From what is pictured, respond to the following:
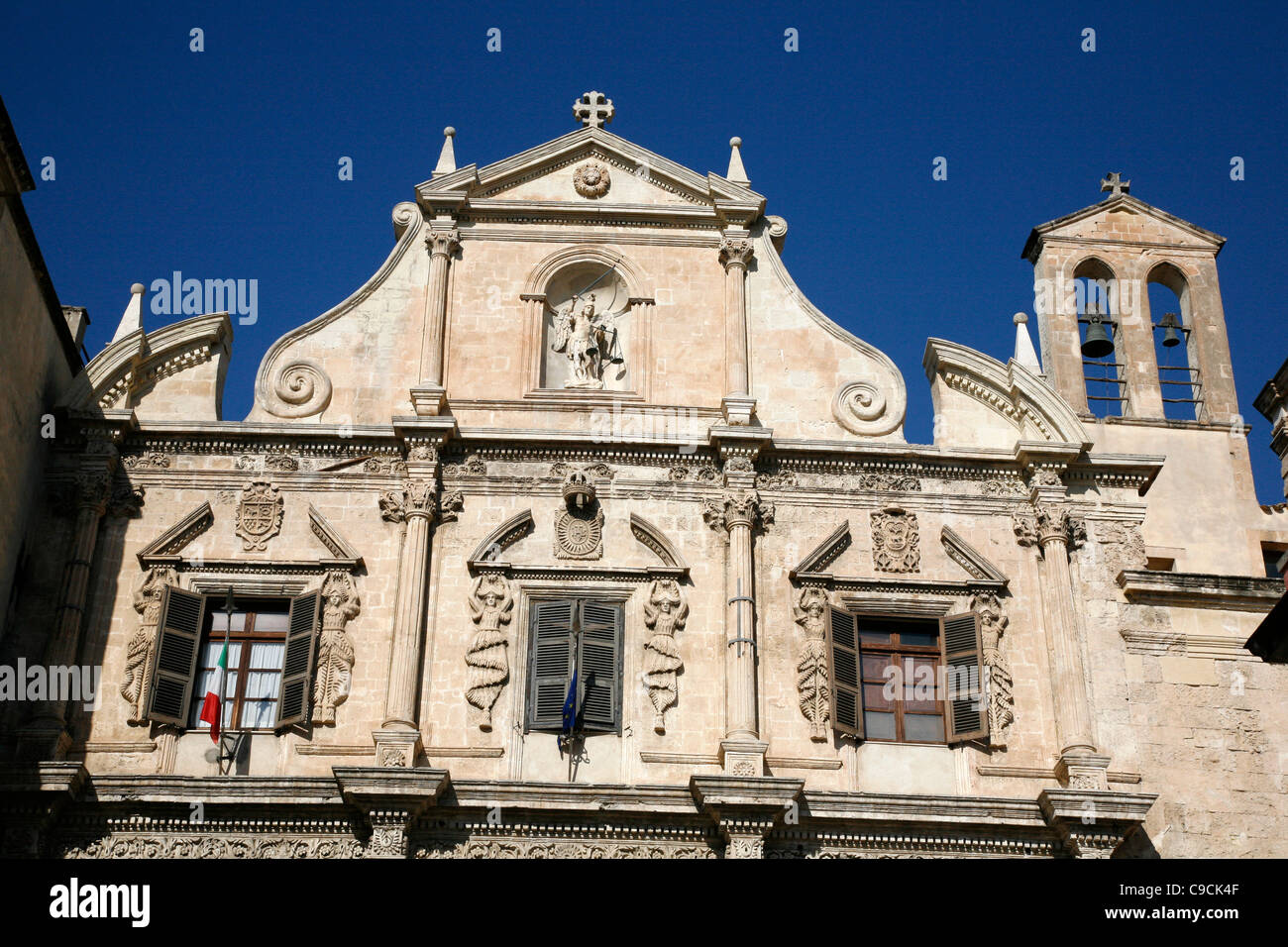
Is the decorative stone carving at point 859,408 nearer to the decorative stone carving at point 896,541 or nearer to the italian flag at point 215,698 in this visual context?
the decorative stone carving at point 896,541

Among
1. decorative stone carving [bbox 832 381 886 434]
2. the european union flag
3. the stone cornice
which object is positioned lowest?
the european union flag

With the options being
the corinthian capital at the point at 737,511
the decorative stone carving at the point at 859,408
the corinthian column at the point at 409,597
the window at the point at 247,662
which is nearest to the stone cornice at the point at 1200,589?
the decorative stone carving at the point at 859,408

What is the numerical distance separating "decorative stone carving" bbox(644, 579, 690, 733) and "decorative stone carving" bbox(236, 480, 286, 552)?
4.32 metres

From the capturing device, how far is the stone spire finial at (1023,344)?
2203 cm

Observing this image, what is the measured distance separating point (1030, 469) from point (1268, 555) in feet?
17.5

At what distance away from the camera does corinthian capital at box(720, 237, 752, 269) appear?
22391mm

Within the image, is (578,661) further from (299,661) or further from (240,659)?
(240,659)

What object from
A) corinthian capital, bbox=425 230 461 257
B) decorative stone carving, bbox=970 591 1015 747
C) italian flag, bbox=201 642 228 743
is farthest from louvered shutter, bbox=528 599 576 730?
corinthian capital, bbox=425 230 461 257

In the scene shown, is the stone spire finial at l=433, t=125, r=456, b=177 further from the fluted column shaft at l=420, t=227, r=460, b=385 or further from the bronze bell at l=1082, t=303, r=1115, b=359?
the bronze bell at l=1082, t=303, r=1115, b=359

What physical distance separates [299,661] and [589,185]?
714 cm

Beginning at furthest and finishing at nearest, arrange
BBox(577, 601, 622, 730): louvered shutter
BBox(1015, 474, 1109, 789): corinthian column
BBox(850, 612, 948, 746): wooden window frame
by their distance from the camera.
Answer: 1. BBox(850, 612, 948, 746): wooden window frame
2. BBox(577, 601, 622, 730): louvered shutter
3. BBox(1015, 474, 1109, 789): corinthian column

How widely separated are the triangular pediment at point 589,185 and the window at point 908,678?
18.4 ft
